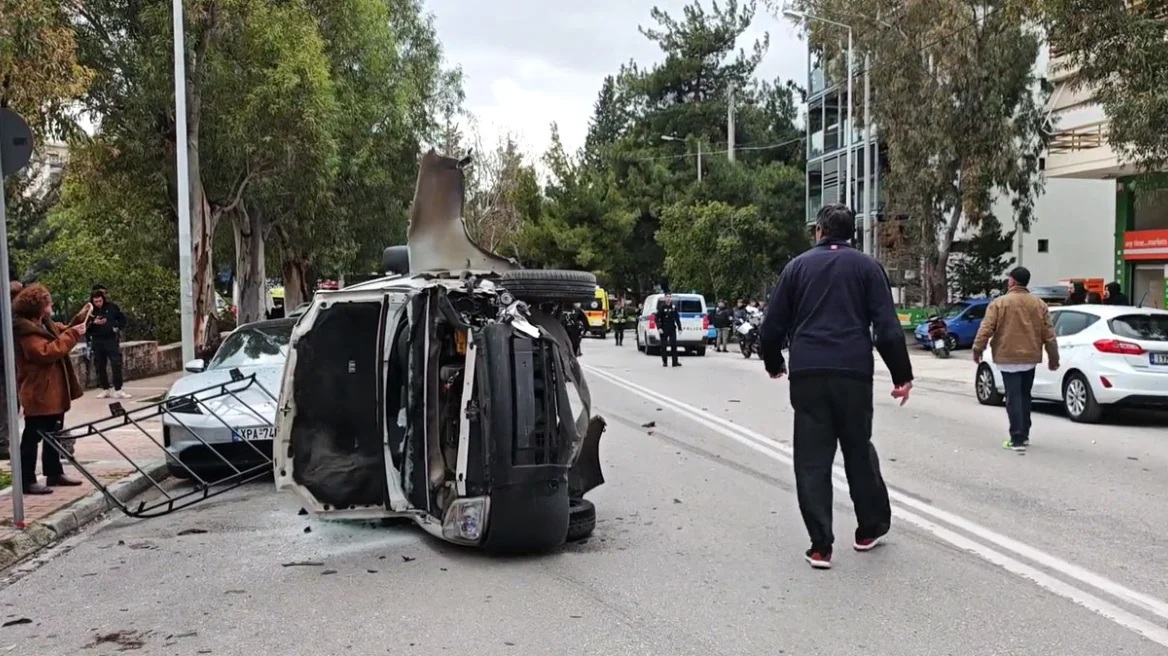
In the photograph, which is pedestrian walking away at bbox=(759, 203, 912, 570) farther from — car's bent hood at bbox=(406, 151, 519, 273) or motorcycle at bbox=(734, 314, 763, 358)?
motorcycle at bbox=(734, 314, 763, 358)

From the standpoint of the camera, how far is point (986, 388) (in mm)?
14742

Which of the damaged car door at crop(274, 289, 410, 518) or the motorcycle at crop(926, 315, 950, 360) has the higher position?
the damaged car door at crop(274, 289, 410, 518)

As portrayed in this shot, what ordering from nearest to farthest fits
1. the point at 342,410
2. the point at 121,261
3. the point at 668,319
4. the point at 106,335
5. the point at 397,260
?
the point at 342,410 → the point at 397,260 → the point at 106,335 → the point at 668,319 → the point at 121,261

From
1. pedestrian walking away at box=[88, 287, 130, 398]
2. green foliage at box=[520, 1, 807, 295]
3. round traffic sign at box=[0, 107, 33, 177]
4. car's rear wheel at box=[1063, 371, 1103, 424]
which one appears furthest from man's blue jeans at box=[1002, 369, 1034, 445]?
green foliage at box=[520, 1, 807, 295]

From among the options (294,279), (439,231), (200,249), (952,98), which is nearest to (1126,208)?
(952,98)

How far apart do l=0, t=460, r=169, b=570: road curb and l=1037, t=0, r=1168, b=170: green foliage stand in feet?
44.1

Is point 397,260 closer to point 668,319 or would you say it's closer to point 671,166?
point 668,319

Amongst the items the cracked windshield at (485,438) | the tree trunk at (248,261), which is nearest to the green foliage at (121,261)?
the cracked windshield at (485,438)

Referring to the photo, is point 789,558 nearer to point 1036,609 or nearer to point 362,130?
point 1036,609

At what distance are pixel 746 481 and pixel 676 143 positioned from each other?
49.3m

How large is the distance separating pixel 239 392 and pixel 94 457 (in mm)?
2163

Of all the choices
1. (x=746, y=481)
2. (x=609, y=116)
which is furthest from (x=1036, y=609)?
(x=609, y=116)

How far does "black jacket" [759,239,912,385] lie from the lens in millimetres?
5617

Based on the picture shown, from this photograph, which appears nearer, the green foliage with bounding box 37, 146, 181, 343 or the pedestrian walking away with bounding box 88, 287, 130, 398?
the pedestrian walking away with bounding box 88, 287, 130, 398
